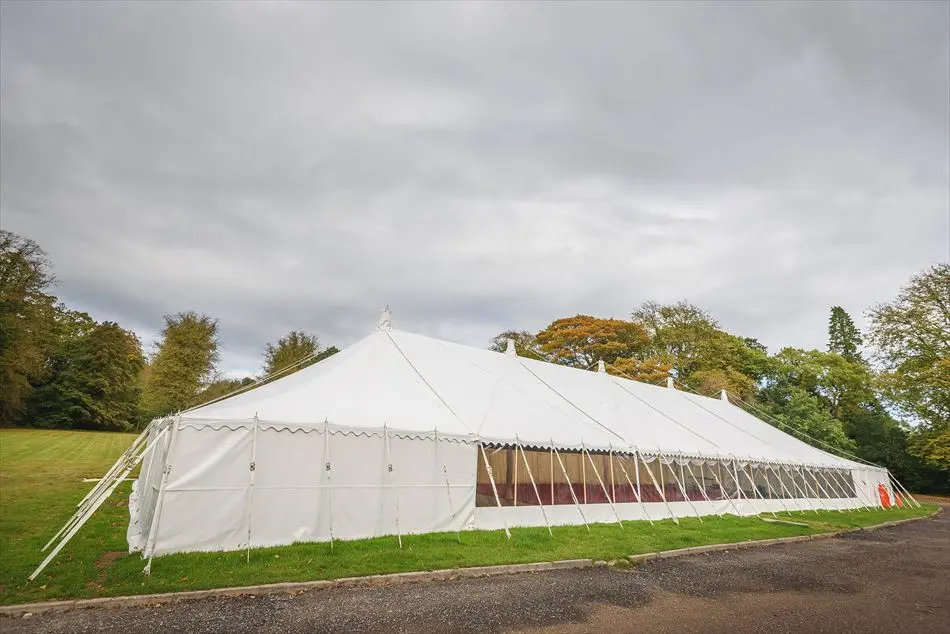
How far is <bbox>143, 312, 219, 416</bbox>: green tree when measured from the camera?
21.7m

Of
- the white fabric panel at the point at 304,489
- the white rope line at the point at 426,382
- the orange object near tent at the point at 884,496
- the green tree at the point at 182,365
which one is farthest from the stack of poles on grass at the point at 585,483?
the green tree at the point at 182,365

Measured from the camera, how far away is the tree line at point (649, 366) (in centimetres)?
2453

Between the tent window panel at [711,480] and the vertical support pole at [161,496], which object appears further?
the tent window panel at [711,480]

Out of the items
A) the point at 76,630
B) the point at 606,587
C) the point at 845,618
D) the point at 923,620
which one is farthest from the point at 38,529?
the point at 923,620

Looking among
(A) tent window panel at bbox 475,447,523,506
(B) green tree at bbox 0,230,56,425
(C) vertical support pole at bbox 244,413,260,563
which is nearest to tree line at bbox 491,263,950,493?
(A) tent window panel at bbox 475,447,523,506

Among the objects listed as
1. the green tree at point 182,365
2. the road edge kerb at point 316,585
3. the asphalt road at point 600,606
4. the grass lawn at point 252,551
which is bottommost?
the asphalt road at point 600,606

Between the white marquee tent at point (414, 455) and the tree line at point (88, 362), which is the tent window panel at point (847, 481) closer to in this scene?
the white marquee tent at point (414, 455)

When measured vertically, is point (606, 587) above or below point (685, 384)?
below

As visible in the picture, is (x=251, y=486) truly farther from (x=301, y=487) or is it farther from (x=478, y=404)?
(x=478, y=404)

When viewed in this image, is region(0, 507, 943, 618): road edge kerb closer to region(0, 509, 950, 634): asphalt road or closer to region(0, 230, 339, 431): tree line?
region(0, 509, 950, 634): asphalt road

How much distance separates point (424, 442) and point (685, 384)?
27.9 metres

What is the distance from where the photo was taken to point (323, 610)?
486cm

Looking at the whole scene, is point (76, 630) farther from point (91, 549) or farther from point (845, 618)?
point (845, 618)

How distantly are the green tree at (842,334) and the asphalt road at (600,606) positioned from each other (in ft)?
149
